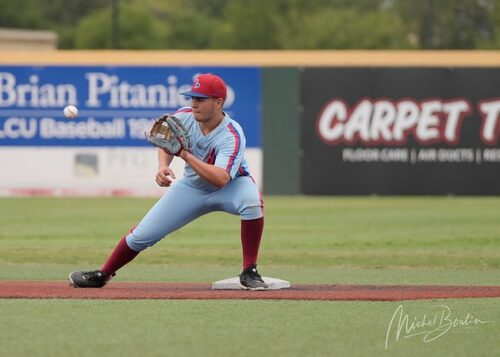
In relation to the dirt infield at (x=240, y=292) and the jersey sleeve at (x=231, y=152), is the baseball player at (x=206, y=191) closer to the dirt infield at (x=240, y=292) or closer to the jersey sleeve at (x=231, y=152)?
the jersey sleeve at (x=231, y=152)

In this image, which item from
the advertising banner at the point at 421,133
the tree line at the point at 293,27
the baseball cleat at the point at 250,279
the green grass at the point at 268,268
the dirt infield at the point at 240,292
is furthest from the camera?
the tree line at the point at 293,27

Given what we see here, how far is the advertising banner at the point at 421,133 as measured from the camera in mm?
22844

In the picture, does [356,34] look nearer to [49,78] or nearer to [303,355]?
[49,78]

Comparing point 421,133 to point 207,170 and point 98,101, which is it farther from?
point 207,170

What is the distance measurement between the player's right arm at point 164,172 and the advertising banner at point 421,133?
14.1m

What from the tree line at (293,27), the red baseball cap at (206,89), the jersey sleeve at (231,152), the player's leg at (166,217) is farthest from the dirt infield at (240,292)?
the tree line at (293,27)

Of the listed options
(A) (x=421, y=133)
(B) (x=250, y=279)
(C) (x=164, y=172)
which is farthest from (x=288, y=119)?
(C) (x=164, y=172)

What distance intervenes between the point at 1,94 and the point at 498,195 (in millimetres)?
9038

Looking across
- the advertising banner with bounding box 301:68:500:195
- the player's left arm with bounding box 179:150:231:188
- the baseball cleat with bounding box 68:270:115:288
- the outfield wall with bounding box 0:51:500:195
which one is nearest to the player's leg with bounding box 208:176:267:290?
the player's left arm with bounding box 179:150:231:188

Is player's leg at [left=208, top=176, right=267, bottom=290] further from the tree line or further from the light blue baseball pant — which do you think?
the tree line

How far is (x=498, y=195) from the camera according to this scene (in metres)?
23.0

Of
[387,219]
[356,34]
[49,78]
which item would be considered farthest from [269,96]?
[356,34]

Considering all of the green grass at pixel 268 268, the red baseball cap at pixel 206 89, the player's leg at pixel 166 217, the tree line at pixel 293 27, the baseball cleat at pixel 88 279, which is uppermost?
the tree line at pixel 293 27

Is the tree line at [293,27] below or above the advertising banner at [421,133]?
above
